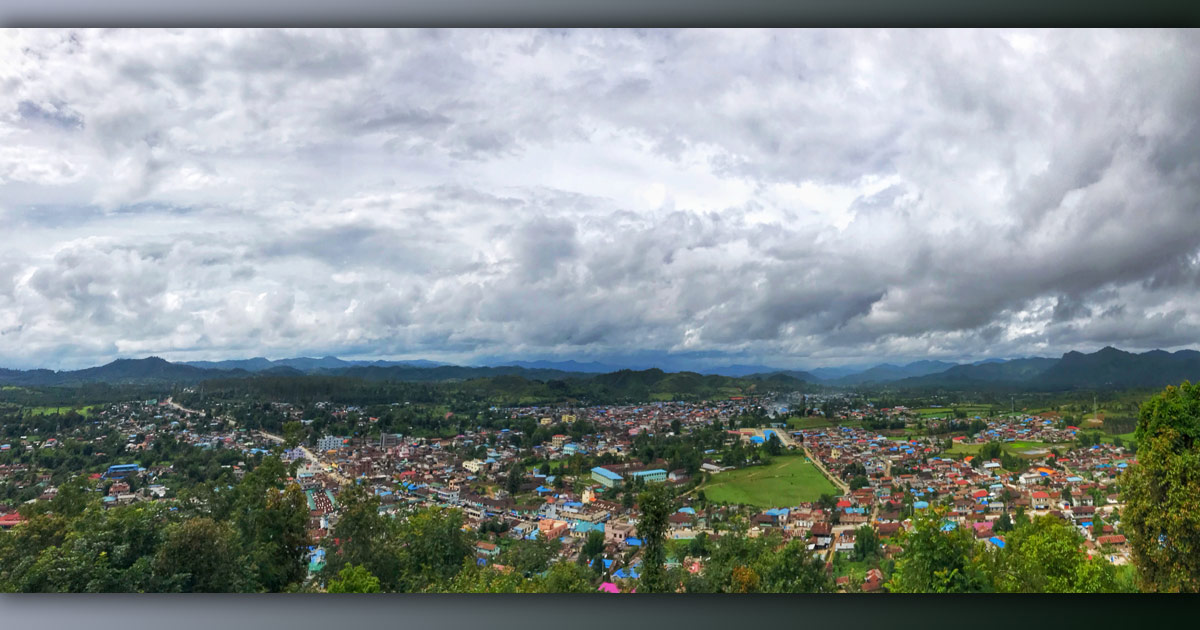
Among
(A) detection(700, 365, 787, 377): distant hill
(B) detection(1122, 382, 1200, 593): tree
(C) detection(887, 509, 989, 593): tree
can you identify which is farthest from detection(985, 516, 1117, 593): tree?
(A) detection(700, 365, 787, 377): distant hill

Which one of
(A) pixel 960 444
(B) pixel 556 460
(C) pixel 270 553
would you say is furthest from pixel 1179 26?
(C) pixel 270 553

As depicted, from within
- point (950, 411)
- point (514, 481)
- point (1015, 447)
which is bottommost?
point (514, 481)

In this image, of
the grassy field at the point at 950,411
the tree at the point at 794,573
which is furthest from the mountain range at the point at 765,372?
the tree at the point at 794,573

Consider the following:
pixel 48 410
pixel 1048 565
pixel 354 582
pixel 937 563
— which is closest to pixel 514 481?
pixel 354 582

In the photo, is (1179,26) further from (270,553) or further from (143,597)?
(143,597)

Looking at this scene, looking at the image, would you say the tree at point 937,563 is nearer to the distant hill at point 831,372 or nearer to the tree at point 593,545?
the distant hill at point 831,372

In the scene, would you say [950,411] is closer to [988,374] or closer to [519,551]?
[988,374]

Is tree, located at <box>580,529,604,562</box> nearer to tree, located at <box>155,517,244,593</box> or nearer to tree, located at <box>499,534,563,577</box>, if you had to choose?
tree, located at <box>499,534,563,577</box>
